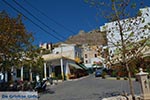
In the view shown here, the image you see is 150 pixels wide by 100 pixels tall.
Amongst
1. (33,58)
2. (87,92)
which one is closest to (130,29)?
(87,92)

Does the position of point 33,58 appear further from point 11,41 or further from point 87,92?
point 87,92

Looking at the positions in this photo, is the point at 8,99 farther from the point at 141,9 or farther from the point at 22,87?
the point at 22,87

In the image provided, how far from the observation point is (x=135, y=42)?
36.4ft

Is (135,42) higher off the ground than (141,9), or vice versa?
(141,9)

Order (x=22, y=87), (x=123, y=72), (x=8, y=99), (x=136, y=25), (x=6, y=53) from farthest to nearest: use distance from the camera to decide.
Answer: (x=22, y=87) < (x=6, y=53) < (x=123, y=72) < (x=136, y=25) < (x=8, y=99)

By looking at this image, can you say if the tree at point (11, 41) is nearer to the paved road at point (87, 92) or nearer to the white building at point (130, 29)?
the paved road at point (87, 92)

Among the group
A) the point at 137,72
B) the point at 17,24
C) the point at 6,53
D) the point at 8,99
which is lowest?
the point at 8,99

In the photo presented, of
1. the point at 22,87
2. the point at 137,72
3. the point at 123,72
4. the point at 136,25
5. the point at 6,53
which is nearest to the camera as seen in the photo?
the point at 136,25

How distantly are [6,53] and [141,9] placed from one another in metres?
11.7

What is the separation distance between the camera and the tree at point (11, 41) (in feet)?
61.1

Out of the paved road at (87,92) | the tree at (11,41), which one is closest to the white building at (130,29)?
the paved road at (87,92)

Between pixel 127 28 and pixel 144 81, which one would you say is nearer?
pixel 127 28

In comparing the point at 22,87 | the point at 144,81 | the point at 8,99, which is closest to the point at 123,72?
the point at 144,81

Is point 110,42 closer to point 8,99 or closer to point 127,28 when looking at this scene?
point 127,28
